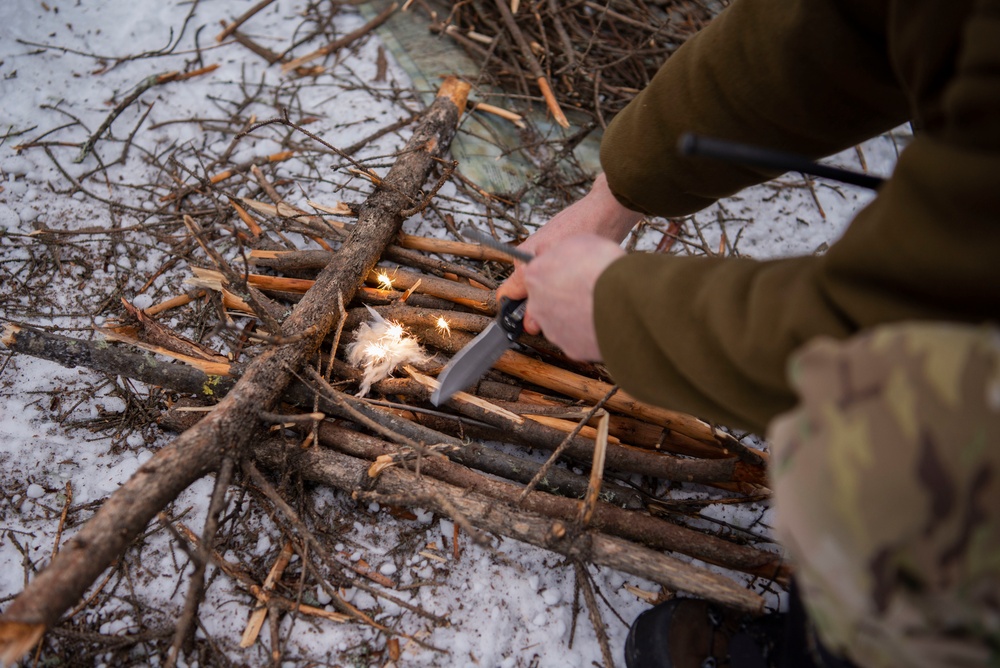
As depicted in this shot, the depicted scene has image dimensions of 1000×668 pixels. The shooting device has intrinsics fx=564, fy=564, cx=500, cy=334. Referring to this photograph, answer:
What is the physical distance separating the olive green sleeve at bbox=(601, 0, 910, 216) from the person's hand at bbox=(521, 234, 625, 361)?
0.46m

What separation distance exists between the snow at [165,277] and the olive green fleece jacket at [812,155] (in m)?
1.22

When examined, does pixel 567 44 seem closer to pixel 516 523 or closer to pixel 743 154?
pixel 743 154

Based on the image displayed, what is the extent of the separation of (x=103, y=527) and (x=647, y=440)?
75.3 inches

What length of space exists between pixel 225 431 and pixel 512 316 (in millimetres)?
1069

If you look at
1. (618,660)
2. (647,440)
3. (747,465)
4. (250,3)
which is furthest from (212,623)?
(250,3)

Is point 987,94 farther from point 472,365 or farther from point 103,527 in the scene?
point 103,527

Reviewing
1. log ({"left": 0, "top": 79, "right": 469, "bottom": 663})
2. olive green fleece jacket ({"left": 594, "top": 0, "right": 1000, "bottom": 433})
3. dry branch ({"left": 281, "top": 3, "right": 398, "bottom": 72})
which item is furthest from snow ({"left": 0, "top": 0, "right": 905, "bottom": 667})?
olive green fleece jacket ({"left": 594, "top": 0, "right": 1000, "bottom": 433})

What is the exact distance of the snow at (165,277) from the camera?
2018mm

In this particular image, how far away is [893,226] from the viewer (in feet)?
2.93

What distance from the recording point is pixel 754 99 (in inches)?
58.8

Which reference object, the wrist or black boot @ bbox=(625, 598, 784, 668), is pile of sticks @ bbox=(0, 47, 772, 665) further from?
the wrist

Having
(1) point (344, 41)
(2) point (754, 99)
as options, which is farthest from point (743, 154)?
(1) point (344, 41)

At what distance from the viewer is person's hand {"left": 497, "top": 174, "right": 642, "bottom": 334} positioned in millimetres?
1887

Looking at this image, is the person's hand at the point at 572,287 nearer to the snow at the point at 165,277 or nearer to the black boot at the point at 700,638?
the black boot at the point at 700,638
